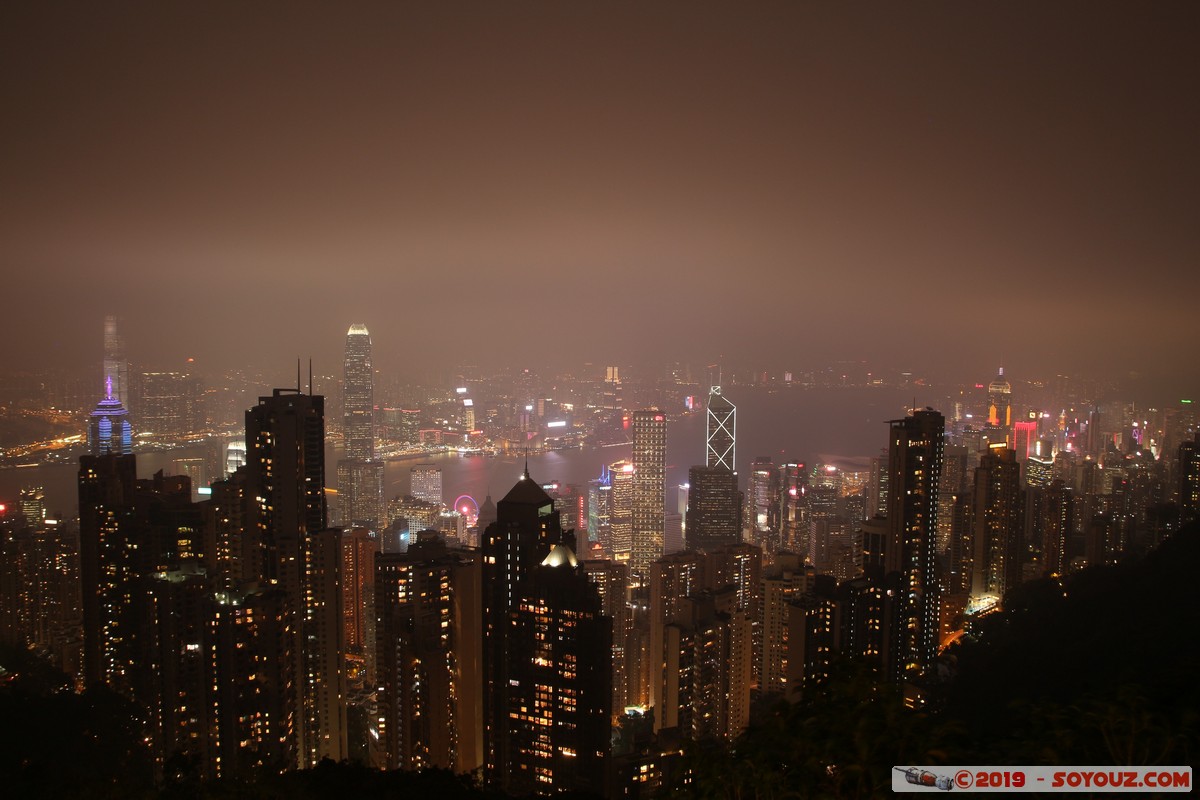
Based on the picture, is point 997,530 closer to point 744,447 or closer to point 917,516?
point 917,516

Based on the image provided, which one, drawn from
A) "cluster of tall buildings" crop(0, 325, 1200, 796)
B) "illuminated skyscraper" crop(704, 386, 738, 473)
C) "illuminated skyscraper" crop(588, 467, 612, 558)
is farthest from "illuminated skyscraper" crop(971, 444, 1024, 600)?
"illuminated skyscraper" crop(588, 467, 612, 558)

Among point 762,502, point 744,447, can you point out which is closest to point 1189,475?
point 762,502

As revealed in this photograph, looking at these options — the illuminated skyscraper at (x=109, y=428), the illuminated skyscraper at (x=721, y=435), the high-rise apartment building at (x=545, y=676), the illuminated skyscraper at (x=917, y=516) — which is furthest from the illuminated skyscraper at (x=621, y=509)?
the illuminated skyscraper at (x=109, y=428)

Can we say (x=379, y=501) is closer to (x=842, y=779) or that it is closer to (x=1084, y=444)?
(x=1084, y=444)

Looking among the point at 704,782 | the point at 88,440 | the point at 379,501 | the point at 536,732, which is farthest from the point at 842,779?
the point at 379,501

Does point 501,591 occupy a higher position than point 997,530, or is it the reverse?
point 501,591

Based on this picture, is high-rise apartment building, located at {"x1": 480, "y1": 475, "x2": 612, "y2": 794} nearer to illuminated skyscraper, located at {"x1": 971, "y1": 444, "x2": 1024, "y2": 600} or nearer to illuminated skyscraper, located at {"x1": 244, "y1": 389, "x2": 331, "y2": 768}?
illuminated skyscraper, located at {"x1": 244, "y1": 389, "x2": 331, "y2": 768}

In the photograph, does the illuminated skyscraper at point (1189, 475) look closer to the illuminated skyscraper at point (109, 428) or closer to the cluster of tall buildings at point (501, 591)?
the cluster of tall buildings at point (501, 591)
